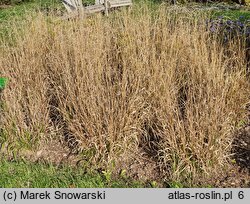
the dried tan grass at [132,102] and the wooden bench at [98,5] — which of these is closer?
the dried tan grass at [132,102]

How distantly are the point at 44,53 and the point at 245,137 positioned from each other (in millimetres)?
2405

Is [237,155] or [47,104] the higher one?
[47,104]

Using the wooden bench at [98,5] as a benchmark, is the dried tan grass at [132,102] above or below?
below

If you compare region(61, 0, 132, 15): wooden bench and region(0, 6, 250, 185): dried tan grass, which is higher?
region(61, 0, 132, 15): wooden bench

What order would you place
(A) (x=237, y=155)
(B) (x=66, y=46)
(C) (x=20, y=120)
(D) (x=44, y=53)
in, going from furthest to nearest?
(D) (x=44, y=53), (B) (x=66, y=46), (C) (x=20, y=120), (A) (x=237, y=155)

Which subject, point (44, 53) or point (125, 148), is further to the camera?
point (44, 53)

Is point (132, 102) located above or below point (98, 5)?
below

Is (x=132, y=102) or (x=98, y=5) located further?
(x=98, y=5)

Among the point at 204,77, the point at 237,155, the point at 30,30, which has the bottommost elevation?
the point at 237,155

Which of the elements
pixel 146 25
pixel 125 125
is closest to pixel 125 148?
pixel 125 125

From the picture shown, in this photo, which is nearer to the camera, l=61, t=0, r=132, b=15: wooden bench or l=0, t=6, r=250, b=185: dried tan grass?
l=0, t=6, r=250, b=185: dried tan grass

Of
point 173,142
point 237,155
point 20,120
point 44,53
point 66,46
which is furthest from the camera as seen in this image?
point 44,53

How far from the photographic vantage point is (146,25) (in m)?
4.69

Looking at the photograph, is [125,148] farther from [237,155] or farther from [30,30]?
[30,30]
